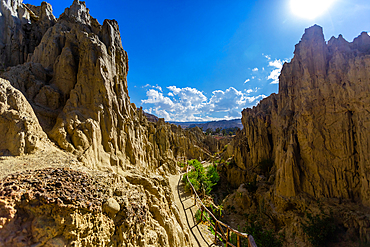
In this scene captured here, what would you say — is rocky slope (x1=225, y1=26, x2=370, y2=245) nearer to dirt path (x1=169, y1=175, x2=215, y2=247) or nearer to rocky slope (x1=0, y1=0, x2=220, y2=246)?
dirt path (x1=169, y1=175, x2=215, y2=247)

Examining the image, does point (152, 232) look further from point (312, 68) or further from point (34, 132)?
point (312, 68)

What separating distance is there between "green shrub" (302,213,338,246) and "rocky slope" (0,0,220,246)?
12.6 m

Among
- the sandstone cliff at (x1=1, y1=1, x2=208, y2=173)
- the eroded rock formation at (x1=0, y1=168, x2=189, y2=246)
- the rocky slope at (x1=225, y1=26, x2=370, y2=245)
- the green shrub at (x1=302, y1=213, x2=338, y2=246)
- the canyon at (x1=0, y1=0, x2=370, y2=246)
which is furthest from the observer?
the rocky slope at (x1=225, y1=26, x2=370, y2=245)

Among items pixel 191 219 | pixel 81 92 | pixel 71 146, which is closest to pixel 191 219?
pixel 191 219

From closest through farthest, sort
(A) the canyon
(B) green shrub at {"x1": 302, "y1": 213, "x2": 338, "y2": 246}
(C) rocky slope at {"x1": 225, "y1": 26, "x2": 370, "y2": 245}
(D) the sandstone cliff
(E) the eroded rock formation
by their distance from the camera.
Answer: (E) the eroded rock formation
(A) the canyon
(D) the sandstone cliff
(B) green shrub at {"x1": 302, "y1": 213, "x2": 338, "y2": 246}
(C) rocky slope at {"x1": 225, "y1": 26, "x2": 370, "y2": 245}

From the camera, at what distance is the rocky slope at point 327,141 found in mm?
14867

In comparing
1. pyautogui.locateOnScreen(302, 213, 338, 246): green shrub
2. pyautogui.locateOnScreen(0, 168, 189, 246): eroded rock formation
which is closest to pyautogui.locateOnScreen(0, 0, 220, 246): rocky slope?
pyautogui.locateOnScreen(0, 168, 189, 246): eroded rock formation

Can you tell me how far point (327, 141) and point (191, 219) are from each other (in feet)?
54.7

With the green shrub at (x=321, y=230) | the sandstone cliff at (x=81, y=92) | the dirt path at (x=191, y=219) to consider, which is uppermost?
the sandstone cliff at (x=81, y=92)

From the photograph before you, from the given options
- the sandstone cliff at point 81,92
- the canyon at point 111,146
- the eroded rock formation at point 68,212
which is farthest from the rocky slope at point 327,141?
the eroded rock formation at point 68,212

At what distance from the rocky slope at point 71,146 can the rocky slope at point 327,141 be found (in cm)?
1474

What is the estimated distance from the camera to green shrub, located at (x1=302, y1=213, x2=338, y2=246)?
553 inches

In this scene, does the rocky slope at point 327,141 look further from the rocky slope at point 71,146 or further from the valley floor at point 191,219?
the rocky slope at point 71,146

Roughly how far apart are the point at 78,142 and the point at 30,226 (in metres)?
6.42
